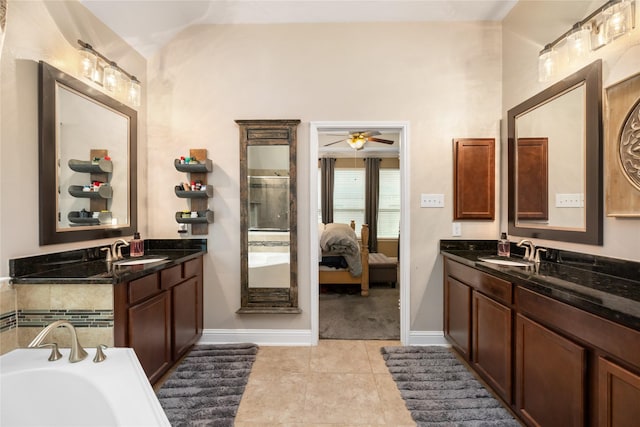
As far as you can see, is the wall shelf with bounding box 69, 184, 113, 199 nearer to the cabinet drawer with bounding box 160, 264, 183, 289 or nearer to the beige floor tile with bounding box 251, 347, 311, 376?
the cabinet drawer with bounding box 160, 264, 183, 289

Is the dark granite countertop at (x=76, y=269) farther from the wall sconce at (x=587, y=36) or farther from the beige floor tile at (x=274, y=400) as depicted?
the wall sconce at (x=587, y=36)

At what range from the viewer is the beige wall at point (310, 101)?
2537 mm

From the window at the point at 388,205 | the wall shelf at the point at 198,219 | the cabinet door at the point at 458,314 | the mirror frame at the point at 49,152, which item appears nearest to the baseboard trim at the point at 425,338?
the cabinet door at the point at 458,314

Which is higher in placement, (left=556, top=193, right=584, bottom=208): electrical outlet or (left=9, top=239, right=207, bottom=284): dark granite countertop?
(left=556, top=193, right=584, bottom=208): electrical outlet

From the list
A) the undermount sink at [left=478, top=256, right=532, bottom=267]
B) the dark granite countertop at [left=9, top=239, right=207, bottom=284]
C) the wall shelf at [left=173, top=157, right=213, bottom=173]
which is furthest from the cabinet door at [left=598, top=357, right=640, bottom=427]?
the wall shelf at [left=173, top=157, right=213, bottom=173]

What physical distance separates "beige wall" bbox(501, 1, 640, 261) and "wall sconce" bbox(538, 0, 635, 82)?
0.05 metres

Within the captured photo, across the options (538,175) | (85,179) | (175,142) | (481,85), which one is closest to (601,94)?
(538,175)

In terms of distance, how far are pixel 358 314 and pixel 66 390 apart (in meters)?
2.69

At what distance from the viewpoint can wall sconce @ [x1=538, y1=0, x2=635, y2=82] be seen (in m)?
1.42

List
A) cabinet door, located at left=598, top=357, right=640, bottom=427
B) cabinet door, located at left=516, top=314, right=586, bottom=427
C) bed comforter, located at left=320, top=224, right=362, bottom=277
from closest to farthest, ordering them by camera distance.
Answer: cabinet door, located at left=598, top=357, right=640, bottom=427
cabinet door, located at left=516, top=314, right=586, bottom=427
bed comforter, located at left=320, top=224, right=362, bottom=277

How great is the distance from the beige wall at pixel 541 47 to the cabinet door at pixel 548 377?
0.69 m

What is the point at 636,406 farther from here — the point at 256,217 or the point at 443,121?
the point at 256,217

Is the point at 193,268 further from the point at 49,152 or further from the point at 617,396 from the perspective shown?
the point at 617,396

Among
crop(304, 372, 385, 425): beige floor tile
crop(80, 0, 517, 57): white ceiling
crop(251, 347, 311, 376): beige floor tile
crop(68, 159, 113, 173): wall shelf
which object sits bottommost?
crop(304, 372, 385, 425): beige floor tile
